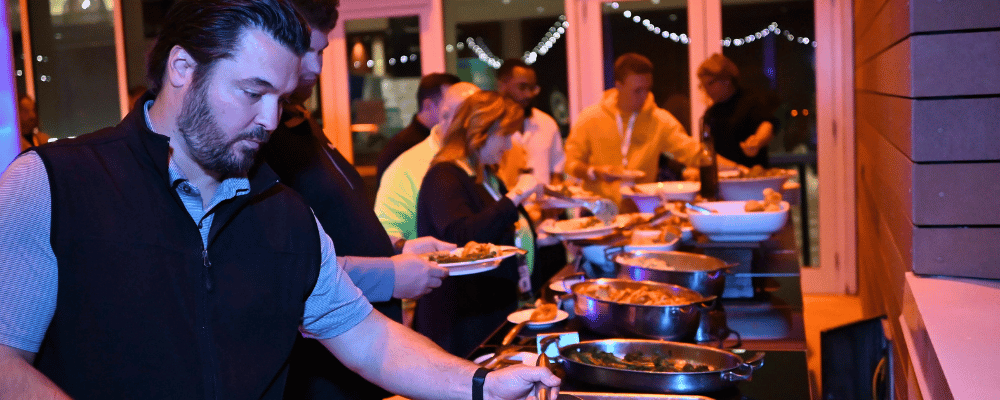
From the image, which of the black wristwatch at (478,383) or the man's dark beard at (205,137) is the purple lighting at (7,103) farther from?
the black wristwatch at (478,383)

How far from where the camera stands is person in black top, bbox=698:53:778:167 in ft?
16.2

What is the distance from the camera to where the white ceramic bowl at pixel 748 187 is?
374cm

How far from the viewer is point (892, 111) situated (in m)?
2.43

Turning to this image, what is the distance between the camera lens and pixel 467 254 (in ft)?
7.32

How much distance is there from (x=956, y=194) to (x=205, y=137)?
1.60 metres

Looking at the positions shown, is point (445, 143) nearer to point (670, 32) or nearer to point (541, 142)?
point (541, 142)

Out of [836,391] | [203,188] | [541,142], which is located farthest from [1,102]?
[541,142]

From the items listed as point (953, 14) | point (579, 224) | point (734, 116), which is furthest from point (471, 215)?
point (734, 116)

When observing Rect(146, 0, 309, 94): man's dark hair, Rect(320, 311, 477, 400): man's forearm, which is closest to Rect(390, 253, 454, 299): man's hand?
Rect(320, 311, 477, 400): man's forearm

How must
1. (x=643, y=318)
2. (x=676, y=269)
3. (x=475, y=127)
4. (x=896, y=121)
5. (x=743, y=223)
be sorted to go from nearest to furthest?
(x=643, y=318) → (x=676, y=269) → (x=896, y=121) → (x=743, y=223) → (x=475, y=127)

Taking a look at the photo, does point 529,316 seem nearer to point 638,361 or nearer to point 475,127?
point 638,361

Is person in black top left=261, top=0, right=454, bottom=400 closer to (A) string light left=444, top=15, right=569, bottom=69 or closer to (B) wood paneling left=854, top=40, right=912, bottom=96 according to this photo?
(B) wood paneling left=854, top=40, right=912, bottom=96

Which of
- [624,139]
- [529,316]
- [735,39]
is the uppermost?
[735,39]

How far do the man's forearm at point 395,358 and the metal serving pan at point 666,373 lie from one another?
0.23 metres
